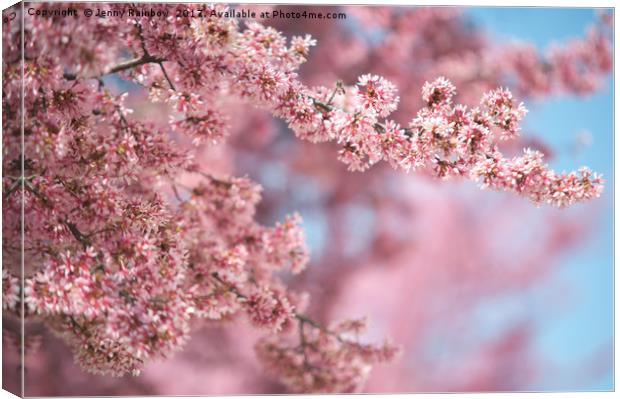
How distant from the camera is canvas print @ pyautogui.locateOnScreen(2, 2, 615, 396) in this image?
181 cm

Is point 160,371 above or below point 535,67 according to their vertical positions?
below

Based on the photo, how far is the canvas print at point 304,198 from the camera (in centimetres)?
181

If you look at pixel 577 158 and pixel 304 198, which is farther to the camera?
pixel 304 198

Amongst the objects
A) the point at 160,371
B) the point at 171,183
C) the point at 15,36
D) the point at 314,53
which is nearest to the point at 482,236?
the point at 314,53

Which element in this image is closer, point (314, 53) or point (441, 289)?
point (314, 53)

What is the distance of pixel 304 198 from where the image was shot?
147 inches

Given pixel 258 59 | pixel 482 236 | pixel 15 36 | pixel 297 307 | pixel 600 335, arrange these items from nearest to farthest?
pixel 258 59, pixel 15 36, pixel 297 307, pixel 600 335, pixel 482 236

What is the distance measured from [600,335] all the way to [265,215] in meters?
1.47

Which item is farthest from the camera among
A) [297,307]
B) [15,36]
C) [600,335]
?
[600,335]

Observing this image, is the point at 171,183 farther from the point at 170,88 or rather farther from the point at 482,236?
the point at 482,236

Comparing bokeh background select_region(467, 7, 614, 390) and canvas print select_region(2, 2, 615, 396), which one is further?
bokeh background select_region(467, 7, 614, 390)

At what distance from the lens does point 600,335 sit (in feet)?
9.66

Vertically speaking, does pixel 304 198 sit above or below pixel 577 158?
above

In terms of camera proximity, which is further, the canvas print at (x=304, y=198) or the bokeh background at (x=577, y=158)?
the bokeh background at (x=577, y=158)
